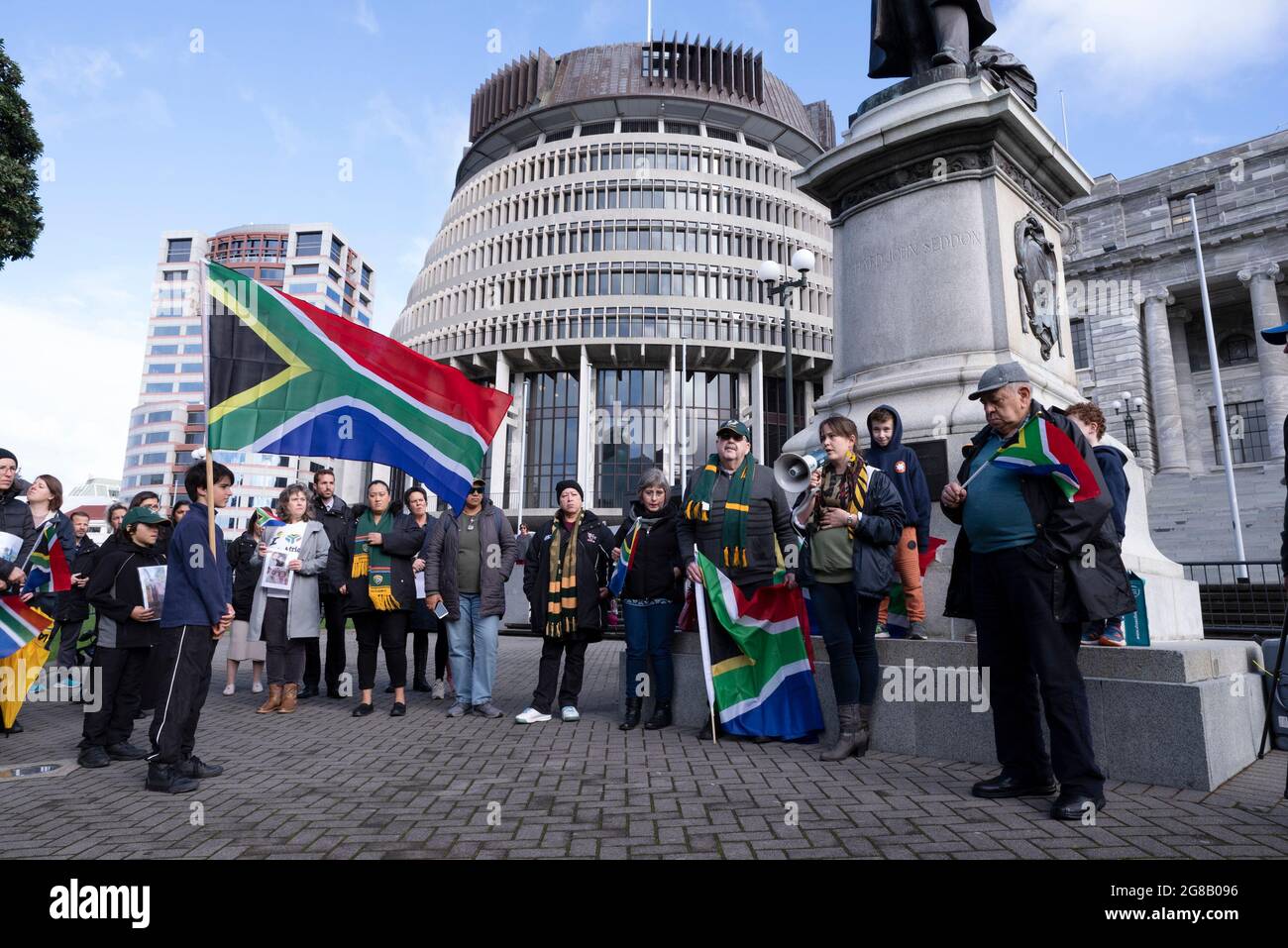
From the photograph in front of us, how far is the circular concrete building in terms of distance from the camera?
194 feet

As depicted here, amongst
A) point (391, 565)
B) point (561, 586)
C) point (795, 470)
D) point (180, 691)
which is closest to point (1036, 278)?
point (795, 470)

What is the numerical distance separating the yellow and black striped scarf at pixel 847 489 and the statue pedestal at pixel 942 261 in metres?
1.67

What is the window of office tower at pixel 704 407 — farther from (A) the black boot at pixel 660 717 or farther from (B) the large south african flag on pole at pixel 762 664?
(B) the large south african flag on pole at pixel 762 664

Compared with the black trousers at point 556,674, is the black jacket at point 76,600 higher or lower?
higher

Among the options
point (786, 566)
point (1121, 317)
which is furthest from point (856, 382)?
A: point (1121, 317)

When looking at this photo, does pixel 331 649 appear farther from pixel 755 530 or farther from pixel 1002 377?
pixel 1002 377

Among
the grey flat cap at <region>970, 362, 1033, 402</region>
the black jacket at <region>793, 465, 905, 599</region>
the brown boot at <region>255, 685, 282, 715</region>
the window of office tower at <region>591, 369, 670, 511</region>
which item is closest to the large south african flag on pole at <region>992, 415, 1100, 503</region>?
the grey flat cap at <region>970, 362, 1033, 402</region>

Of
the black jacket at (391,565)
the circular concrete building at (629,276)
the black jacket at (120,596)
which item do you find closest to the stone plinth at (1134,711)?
the black jacket at (391,565)

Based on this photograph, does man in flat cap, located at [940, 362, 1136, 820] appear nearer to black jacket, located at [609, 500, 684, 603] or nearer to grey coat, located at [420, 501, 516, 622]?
black jacket, located at [609, 500, 684, 603]

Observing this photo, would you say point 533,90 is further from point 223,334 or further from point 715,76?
point 223,334

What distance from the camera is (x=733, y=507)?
20.1ft

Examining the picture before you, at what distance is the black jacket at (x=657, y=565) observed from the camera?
6.71 m

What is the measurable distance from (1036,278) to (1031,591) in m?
5.44
